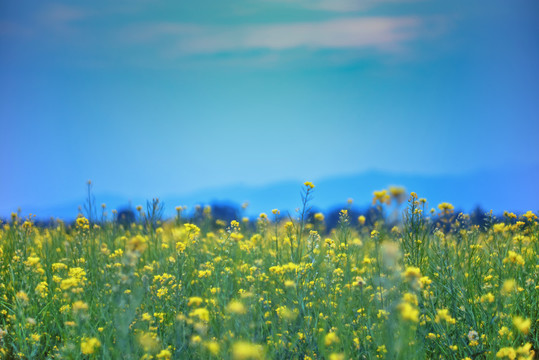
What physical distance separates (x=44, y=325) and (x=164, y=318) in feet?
3.68

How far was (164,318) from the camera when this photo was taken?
385cm

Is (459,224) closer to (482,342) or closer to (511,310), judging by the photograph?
(511,310)

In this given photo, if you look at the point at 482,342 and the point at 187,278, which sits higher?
the point at 187,278

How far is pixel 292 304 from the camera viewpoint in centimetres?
362

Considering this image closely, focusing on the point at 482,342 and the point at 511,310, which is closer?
the point at 482,342

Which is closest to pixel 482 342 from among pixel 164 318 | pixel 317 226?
pixel 164 318

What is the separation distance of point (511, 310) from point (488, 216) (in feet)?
4.64

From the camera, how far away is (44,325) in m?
4.03

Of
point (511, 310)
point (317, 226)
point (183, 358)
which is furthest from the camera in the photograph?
point (317, 226)

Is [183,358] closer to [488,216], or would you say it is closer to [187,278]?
[187,278]

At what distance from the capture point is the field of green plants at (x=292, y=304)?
9.47 feet

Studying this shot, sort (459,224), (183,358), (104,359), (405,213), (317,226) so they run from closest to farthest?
1. (104,359)
2. (183,358)
3. (405,213)
4. (459,224)
5. (317,226)

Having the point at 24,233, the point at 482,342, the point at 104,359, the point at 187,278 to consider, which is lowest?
the point at 482,342

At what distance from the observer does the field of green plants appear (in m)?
2.89
